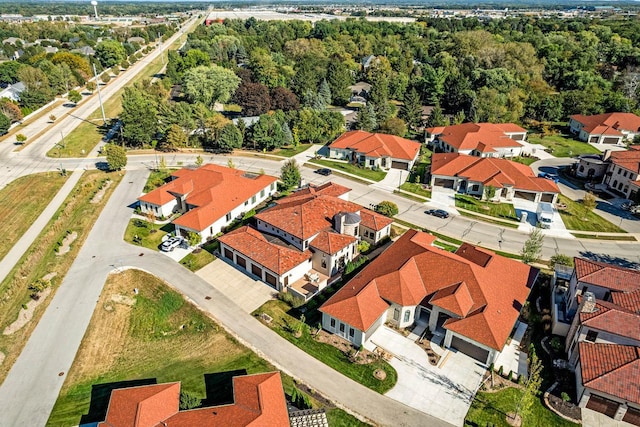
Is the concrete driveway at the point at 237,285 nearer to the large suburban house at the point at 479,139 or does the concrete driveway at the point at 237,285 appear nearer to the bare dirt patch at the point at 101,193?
the bare dirt patch at the point at 101,193

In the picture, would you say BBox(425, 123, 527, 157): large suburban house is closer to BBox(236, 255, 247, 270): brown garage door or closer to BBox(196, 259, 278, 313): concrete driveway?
BBox(236, 255, 247, 270): brown garage door

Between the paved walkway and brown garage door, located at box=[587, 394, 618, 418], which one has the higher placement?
brown garage door, located at box=[587, 394, 618, 418]

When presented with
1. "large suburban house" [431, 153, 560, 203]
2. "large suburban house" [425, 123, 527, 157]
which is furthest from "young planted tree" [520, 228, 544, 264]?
"large suburban house" [425, 123, 527, 157]

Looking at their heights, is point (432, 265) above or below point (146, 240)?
above

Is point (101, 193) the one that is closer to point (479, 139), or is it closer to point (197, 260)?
point (197, 260)

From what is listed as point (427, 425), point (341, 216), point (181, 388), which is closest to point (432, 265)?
point (341, 216)

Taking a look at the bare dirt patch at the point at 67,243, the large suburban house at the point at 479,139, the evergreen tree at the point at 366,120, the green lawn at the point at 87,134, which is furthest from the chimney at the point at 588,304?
the green lawn at the point at 87,134

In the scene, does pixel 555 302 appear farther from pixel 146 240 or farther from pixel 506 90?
pixel 506 90
